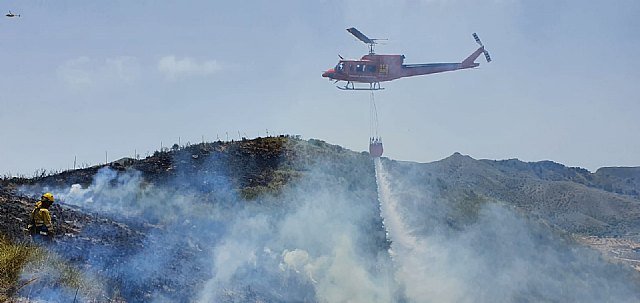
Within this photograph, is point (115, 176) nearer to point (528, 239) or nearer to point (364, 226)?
point (364, 226)

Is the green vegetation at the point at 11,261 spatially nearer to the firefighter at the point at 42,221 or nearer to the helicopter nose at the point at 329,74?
Result: the firefighter at the point at 42,221

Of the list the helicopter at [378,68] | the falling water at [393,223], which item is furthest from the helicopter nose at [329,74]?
the falling water at [393,223]

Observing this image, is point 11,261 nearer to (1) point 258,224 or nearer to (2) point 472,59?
(1) point 258,224

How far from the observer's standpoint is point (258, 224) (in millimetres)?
32094

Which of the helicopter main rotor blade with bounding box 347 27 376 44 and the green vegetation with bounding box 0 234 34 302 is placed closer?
the green vegetation with bounding box 0 234 34 302

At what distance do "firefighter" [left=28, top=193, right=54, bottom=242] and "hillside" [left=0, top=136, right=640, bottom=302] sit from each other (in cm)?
59

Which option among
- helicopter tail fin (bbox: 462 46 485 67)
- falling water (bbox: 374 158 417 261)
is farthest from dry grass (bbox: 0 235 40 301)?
helicopter tail fin (bbox: 462 46 485 67)

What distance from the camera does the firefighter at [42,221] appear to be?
20062mm

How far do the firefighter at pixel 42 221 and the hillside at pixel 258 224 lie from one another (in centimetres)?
59

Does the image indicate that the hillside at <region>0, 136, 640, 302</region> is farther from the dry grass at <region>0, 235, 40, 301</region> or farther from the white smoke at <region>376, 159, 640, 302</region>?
the dry grass at <region>0, 235, 40, 301</region>

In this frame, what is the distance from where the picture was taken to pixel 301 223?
111 ft

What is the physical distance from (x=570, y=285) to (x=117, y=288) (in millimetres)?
29636

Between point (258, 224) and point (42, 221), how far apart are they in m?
13.4

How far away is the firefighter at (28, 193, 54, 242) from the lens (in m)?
20.1
